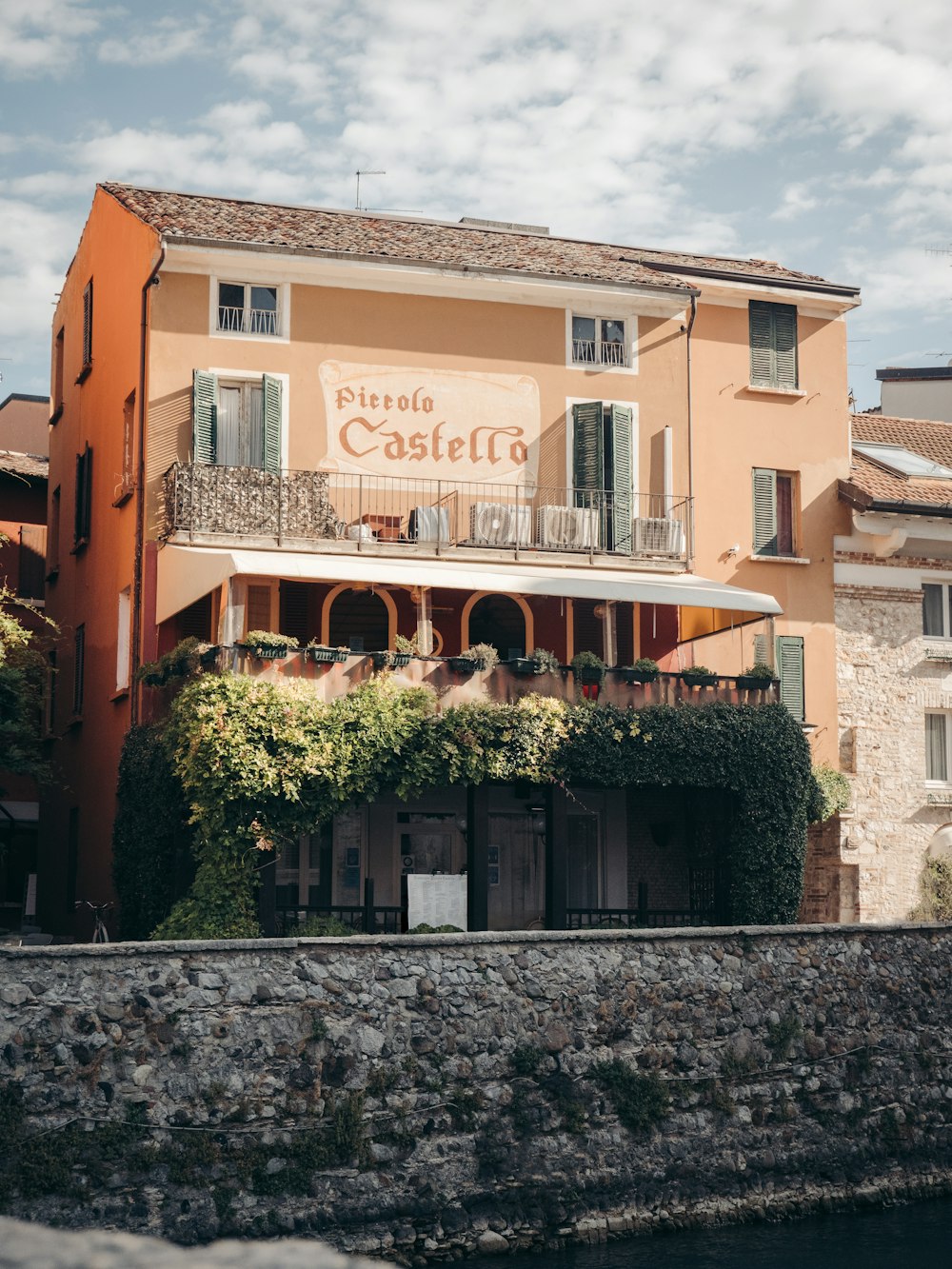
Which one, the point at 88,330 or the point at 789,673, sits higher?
the point at 88,330

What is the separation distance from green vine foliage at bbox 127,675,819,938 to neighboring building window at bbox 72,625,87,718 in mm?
8280

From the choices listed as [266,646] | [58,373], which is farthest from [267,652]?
[58,373]

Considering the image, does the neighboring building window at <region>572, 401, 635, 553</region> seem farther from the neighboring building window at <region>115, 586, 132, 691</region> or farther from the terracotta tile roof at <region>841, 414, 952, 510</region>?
the neighboring building window at <region>115, 586, 132, 691</region>

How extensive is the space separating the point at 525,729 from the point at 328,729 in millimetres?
3242

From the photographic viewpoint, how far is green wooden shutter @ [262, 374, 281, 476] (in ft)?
98.5

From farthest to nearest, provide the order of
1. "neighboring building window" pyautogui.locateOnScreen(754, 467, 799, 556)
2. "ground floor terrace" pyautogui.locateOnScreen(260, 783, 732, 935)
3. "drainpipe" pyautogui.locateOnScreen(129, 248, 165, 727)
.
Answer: "neighboring building window" pyautogui.locateOnScreen(754, 467, 799, 556) → "drainpipe" pyautogui.locateOnScreen(129, 248, 165, 727) → "ground floor terrace" pyautogui.locateOnScreen(260, 783, 732, 935)

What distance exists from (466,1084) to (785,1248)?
4.23 m

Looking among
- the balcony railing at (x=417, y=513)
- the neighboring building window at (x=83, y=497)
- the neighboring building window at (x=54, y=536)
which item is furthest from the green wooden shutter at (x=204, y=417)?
the neighboring building window at (x=54, y=536)

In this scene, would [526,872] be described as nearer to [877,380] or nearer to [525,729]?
[525,729]

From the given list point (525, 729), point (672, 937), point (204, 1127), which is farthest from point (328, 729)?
point (204, 1127)

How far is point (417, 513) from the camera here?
29.8 metres

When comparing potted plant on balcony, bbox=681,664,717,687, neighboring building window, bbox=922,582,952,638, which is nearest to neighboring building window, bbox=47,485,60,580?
potted plant on balcony, bbox=681,664,717,687

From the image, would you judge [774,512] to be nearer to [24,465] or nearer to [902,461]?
[902,461]

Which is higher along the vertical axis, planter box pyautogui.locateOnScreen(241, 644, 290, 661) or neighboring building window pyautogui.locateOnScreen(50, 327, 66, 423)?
neighboring building window pyautogui.locateOnScreen(50, 327, 66, 423)
